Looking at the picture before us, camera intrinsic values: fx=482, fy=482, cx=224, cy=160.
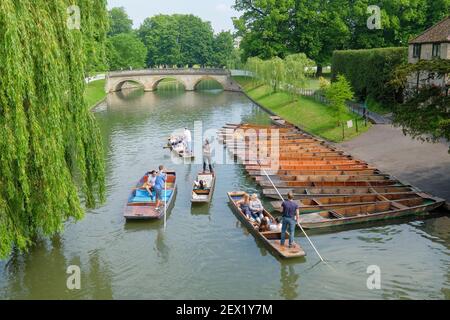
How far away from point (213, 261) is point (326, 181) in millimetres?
9699

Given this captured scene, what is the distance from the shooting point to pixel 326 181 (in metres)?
24.8

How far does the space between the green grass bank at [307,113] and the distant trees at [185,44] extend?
148 ft

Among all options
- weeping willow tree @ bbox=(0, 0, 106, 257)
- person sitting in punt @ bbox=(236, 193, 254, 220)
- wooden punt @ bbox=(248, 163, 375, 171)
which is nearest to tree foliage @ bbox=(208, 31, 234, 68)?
wooden punt @ bbox=(248, 163, 375, 171)

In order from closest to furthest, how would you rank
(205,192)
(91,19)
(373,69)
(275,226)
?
(91,19) → (275,226) → (205,192) → (373,69)

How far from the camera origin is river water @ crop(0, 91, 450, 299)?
15328 millimetres

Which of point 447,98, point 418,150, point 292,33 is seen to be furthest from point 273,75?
point 447,98

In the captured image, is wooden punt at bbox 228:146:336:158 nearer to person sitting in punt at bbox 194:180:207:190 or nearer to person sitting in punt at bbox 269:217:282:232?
person sitting in punt at bbox 194:180:207:190

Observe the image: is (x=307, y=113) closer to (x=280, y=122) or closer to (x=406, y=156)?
(x=280, y=122)

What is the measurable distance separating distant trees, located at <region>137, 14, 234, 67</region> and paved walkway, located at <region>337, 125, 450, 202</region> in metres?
79.8

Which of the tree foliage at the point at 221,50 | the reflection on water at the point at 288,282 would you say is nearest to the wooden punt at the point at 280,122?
the reflection on water at the point at 288,282

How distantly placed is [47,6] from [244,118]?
3812 cm

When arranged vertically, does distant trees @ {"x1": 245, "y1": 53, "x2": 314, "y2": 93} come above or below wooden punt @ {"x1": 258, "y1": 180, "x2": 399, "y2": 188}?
above

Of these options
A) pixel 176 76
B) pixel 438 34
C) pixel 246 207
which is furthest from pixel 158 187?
pixel 176 76

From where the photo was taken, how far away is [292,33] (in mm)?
75000
